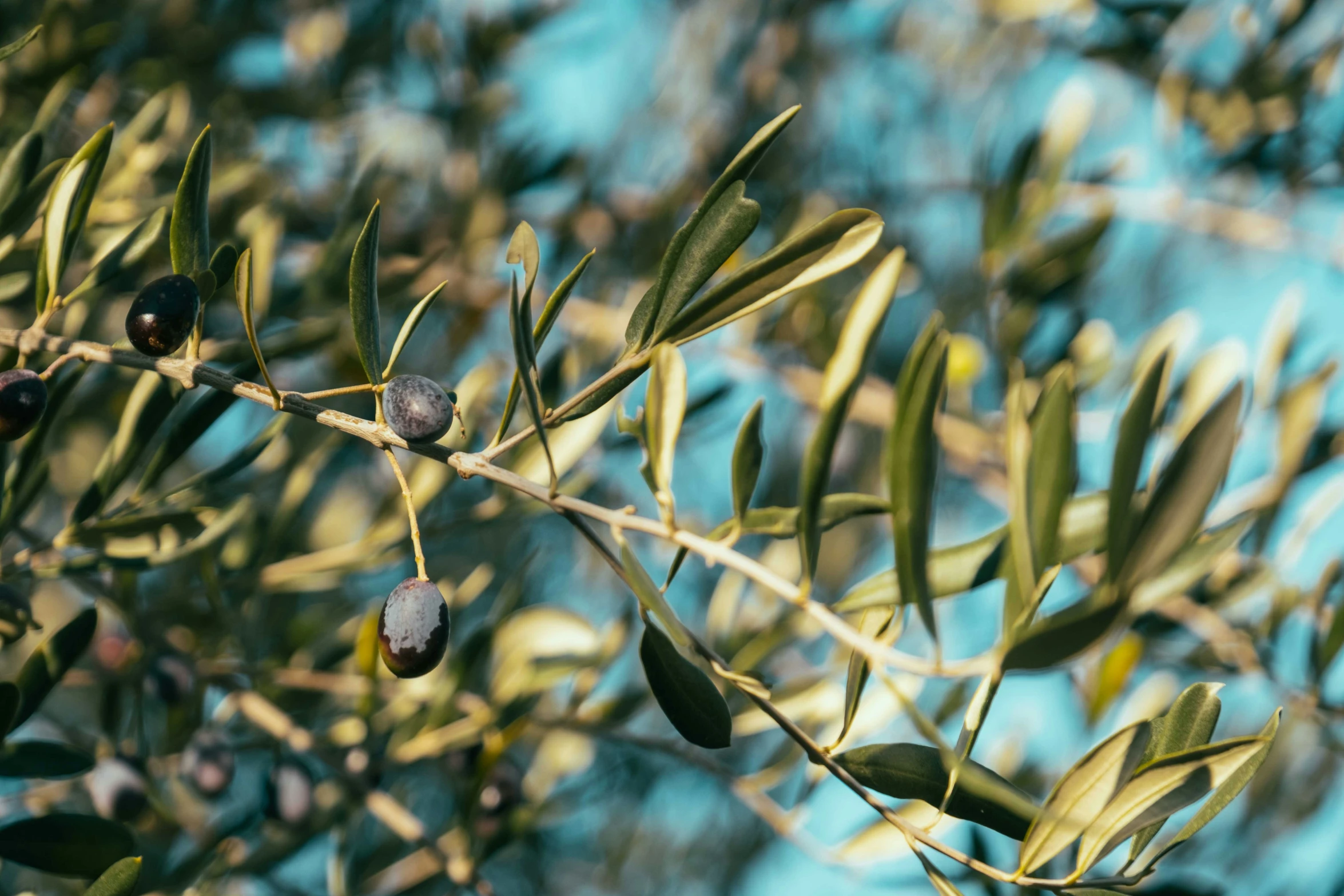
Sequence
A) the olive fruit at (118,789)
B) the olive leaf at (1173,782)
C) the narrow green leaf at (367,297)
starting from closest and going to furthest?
the olive leaf at (1173,782)
the narrow green leaf at (367,297)
the olive fruit at (118,789)

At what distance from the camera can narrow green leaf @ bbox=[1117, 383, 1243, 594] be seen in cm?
39

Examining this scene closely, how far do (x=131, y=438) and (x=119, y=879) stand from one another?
342 millimetres

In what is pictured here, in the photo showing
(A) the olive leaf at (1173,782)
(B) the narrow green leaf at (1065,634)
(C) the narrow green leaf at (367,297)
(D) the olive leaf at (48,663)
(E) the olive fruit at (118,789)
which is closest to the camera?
(B) the narrow green leaf at (1065,634)

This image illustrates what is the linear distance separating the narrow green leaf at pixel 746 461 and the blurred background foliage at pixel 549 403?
351mm

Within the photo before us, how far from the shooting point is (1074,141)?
1269mm

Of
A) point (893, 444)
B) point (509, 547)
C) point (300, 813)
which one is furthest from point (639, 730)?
point (893, 444)

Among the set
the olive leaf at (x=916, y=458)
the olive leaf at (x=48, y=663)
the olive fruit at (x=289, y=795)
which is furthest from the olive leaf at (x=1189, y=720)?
the olive fruit at (x=289, y=795)

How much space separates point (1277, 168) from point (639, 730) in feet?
5.75

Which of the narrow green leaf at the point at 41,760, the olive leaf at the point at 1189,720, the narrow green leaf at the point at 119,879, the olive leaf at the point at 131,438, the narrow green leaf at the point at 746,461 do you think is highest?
the narrow green leaf at the point at 746,461

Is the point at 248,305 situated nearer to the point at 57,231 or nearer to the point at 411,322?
the point at 411,322

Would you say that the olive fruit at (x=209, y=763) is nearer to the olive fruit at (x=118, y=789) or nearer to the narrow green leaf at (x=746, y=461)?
the olive fruit at (x=118, y=789)

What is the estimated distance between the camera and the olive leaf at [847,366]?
0.45 metres

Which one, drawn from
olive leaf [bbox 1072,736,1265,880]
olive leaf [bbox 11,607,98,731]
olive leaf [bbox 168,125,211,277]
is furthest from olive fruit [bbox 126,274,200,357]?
olive leaf [bbox 1072,736,1265,880]

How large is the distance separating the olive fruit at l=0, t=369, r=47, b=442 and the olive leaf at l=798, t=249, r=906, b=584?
498 mm
